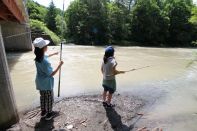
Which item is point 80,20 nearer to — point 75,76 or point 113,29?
point 113,29

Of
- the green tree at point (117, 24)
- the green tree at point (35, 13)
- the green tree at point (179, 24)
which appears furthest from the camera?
the green tree at point (35, 13)

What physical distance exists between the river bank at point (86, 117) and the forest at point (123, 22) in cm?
2818

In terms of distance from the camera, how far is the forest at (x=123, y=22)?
37281mm

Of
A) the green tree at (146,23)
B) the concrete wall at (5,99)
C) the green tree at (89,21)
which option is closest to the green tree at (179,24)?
the green tree at (146,23)

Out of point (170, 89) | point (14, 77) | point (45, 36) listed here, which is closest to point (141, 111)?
point (170, 89)

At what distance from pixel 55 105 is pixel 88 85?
3016 mm

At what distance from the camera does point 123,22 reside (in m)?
40.2

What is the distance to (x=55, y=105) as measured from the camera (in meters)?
6.64

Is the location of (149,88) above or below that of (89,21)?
above

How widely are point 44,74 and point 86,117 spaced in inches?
48.6

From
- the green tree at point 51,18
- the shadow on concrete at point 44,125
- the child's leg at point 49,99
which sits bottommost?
the green tree at point 51,18

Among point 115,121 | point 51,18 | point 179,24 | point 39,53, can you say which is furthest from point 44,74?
point 179,24

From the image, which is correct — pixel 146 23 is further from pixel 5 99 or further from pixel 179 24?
pixel 5 99

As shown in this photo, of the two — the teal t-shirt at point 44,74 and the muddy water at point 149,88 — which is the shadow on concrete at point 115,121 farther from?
the teal t-shirt at point 44,74
